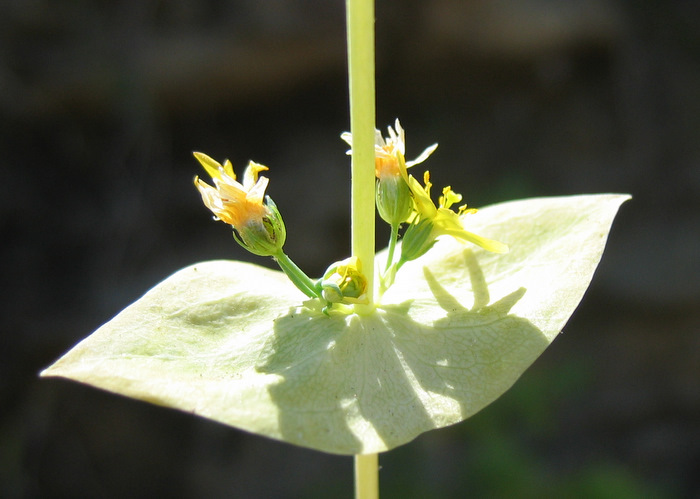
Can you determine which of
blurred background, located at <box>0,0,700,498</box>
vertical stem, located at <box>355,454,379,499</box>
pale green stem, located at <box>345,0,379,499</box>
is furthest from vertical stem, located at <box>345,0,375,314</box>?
blurred background, located at <box>0,0,700,498</box>

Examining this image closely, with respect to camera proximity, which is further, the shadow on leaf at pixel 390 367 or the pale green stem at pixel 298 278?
the pale green stem at pixel 298 278

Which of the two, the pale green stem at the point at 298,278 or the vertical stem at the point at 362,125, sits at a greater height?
the vertical stem at the point at 362,125

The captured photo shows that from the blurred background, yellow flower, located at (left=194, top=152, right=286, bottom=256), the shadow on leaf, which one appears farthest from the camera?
the blurred background

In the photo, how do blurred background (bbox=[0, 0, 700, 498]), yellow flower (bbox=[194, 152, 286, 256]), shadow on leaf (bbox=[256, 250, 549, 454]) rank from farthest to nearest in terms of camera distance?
blurred background (bbox=[0, 0, 700, 498])
yellow flower (bbox=[194, 152, 286, 256])
shadow on leaf (bbox=[256, 250, 549, 454])

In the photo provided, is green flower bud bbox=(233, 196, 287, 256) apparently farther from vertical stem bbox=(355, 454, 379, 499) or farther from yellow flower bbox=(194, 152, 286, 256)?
vertical stem bbox=(355, 454, 379, 499)

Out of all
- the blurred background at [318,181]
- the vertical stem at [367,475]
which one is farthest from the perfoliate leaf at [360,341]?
the blurred background at [318,181]

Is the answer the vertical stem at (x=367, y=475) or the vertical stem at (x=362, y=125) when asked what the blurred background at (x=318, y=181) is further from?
the vertical stem at (x=362, y=125)

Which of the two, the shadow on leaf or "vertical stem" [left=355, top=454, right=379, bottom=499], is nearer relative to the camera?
the shadow on leaf
